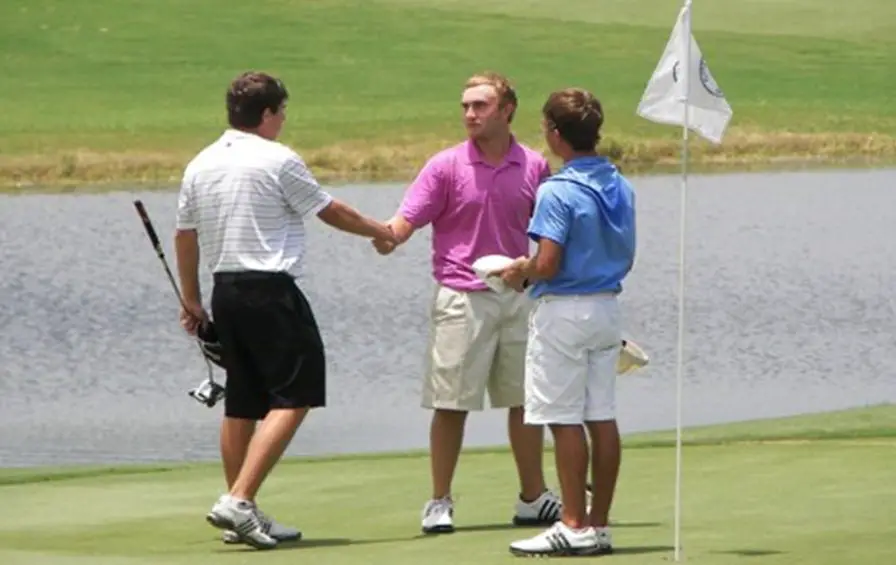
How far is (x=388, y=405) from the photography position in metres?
17.4

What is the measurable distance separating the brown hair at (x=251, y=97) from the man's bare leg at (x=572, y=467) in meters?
1.64

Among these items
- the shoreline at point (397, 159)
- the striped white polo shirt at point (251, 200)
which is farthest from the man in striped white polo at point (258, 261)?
the shoreline at point (397, 159)

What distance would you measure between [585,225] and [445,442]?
4.60 feet

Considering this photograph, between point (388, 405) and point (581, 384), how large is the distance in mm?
8776

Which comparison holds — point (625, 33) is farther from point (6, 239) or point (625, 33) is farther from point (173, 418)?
point (173, 418)

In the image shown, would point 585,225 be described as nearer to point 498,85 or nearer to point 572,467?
point 572,467

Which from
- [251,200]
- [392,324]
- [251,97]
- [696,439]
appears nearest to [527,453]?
[251,200]

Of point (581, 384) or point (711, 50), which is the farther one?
point (711, 50)

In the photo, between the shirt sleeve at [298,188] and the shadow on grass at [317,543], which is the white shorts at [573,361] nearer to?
A: the shadow on grass at [317,543]

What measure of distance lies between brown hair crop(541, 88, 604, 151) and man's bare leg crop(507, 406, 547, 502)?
4.50ft

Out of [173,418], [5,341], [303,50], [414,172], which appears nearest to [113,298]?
[5,341]

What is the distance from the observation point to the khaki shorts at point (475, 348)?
954cm

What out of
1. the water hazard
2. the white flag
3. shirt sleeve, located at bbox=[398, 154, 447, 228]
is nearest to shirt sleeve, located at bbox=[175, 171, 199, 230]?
shirt sleeve, located at bbox=[398, 154, 447, 228]

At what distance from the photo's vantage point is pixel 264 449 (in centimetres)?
918
